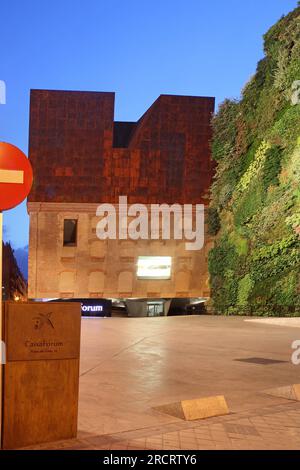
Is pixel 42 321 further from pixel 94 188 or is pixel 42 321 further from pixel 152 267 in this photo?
pixel 152 267

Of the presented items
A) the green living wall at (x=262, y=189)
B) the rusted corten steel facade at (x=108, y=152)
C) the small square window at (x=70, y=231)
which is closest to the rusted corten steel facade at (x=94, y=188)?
the rusted corten steel facade at (x=108, y=152)

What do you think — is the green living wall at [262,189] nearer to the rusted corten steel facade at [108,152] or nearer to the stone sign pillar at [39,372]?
the rusted corten steel facade at [108,152]

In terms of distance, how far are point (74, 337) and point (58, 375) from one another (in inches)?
12.5

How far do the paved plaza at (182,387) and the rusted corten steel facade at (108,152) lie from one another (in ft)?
50.6

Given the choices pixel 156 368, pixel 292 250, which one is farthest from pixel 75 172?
pixel 156 368

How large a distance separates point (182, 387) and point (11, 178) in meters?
4.19

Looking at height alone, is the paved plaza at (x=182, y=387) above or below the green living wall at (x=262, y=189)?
below

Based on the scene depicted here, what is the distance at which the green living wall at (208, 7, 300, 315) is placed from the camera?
884 inches

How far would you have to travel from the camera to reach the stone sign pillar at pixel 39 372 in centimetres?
443

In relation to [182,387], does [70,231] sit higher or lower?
higher

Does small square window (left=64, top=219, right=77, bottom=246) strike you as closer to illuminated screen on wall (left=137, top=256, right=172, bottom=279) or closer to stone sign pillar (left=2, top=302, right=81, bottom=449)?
illuminated screen on wall (left=137, top=256, right=172, bottom=279)

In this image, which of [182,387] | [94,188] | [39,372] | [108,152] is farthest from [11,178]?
[108,152]

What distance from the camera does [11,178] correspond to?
4.30m
